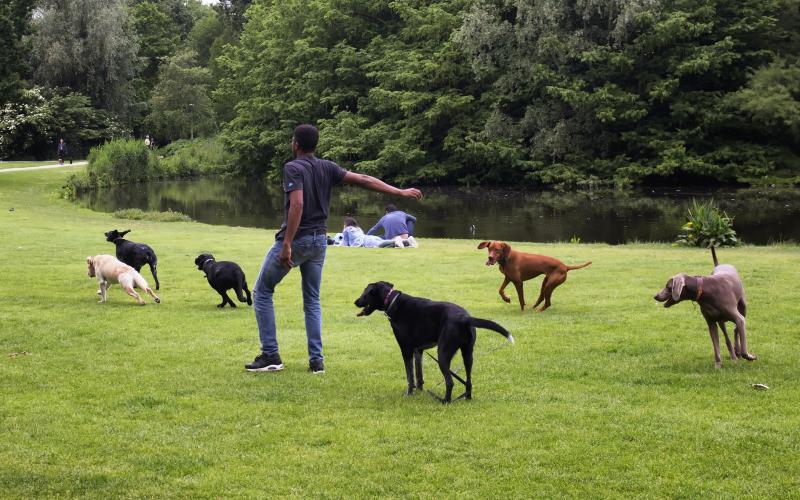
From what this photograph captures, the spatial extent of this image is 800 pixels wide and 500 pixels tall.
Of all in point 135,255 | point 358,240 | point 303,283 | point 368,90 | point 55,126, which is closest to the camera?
point 303,283

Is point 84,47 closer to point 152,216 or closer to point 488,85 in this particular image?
point 488,85

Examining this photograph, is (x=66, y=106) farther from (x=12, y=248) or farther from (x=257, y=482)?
(x=257, y=482)

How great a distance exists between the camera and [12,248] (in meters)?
19.2

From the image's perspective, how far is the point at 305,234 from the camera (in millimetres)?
7988

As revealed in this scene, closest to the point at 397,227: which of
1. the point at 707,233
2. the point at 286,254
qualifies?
the point at 707,233

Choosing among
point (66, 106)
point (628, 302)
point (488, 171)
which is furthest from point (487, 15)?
point (628, 302)

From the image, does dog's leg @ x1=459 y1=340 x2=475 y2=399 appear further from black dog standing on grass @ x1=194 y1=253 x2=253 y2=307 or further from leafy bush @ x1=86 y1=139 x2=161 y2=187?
leafy bush @ x1=86 y1=139 x2=161 y2=187

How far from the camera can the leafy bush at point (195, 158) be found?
63.1 m

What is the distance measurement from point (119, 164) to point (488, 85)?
22.9 metres

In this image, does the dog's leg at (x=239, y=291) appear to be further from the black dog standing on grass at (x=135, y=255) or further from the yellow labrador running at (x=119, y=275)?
the black dog standing on grass at (x=135, y=255)

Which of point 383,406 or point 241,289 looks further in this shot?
point 241,289

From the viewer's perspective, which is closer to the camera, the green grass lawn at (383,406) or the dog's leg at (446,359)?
the green grass lawn at (383,406)

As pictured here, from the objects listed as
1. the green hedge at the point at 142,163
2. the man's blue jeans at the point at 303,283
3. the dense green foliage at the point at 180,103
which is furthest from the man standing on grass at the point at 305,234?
the dense green foliage at the point at 180,103

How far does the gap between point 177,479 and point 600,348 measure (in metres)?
5.14
